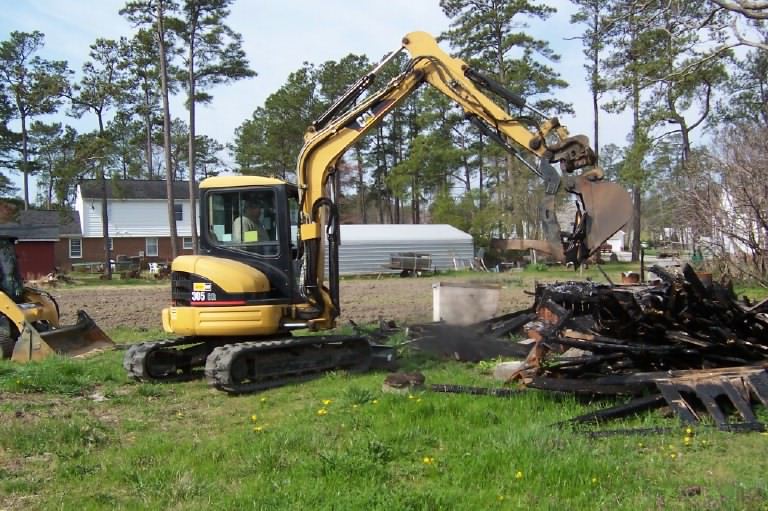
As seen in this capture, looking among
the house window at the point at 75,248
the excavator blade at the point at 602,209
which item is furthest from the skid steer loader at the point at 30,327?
the house window at the point at 75,248

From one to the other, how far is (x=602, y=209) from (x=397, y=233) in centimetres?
3172

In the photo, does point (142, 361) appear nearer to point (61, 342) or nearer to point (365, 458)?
point (61, 342)

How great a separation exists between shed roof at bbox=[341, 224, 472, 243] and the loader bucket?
25.2 metres

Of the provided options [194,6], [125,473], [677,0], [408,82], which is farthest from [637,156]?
[125,473]

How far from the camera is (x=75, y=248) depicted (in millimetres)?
48656

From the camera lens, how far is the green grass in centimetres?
489

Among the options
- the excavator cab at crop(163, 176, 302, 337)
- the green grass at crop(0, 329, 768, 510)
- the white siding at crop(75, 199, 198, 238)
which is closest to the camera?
the green grass at crop(0, 329, 768, 510)

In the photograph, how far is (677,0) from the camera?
13844 mm

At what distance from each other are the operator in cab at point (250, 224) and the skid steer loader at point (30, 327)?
4.12 metres

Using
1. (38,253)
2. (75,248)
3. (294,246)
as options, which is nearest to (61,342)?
(294,246)

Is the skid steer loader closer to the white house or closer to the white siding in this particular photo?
the white house

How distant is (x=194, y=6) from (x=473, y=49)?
15041mm

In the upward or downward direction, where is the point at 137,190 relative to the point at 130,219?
upward

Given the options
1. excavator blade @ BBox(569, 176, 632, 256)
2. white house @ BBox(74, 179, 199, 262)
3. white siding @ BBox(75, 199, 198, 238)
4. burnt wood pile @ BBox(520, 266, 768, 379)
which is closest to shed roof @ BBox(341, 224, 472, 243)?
white house @ BBox(74, 179, 199, 262)
